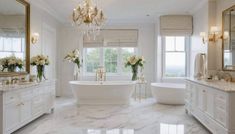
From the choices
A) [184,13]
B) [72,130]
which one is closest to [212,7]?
[184,13]

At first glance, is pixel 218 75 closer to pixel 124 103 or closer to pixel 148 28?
pixel 124 103

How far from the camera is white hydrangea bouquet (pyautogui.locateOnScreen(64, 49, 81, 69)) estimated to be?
7.37 meters

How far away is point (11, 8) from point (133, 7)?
10.2ft

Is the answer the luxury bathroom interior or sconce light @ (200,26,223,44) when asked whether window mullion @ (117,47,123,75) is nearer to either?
A: the luxury bathroom interior

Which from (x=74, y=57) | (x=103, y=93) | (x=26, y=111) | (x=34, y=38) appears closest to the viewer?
(x=26, y=111)

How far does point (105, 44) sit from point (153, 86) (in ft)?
7.75

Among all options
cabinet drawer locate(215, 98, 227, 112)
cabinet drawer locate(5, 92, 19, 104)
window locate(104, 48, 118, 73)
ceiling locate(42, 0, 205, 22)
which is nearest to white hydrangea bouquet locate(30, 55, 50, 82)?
cabinet drawer locate(5, 92, 19, 104)

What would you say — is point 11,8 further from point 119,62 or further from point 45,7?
point 119,62

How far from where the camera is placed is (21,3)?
15.8ft

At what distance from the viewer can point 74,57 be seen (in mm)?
7363

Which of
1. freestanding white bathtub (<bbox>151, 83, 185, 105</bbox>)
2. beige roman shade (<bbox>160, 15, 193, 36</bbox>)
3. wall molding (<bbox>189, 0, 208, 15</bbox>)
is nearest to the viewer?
wall molding (<bbox>189, 0, 208, 15</bbox>)

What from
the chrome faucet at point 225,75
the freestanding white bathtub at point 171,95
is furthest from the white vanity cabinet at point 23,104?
the chrome faucet at point 225,75

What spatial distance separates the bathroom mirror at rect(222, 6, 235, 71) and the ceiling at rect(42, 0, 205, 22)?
1.14 meters

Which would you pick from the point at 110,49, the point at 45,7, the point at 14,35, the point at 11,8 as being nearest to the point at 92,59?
the point at 110,49
